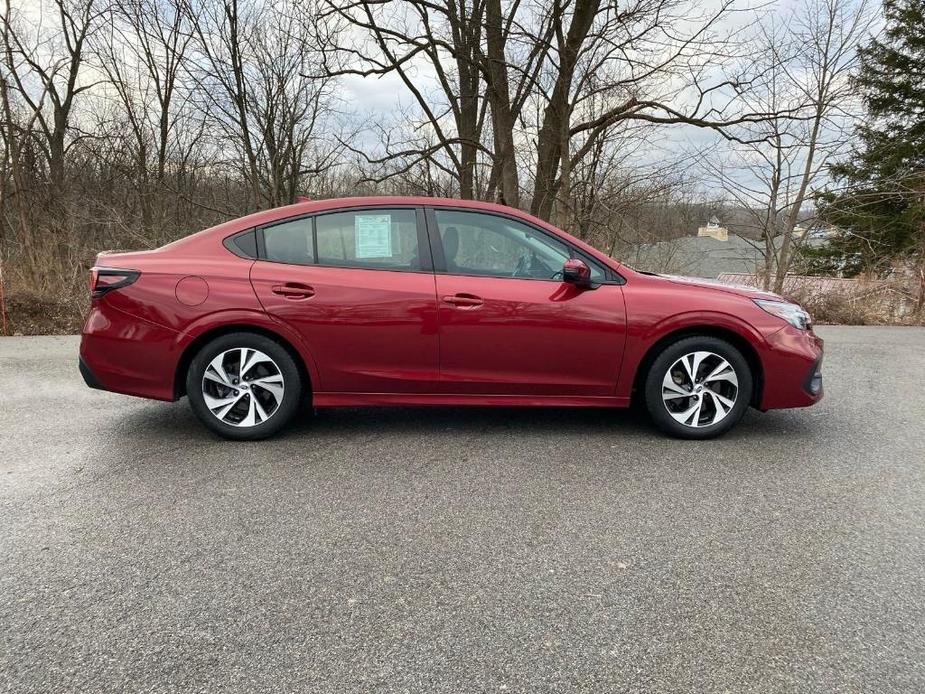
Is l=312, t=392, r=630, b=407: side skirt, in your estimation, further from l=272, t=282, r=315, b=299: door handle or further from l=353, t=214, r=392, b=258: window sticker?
l=353, t=214, r=392, b=258: window sticker

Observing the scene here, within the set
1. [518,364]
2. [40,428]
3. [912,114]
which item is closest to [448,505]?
[518,364]

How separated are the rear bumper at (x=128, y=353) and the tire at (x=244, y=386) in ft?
0.55

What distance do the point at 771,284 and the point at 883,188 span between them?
464 centimetres

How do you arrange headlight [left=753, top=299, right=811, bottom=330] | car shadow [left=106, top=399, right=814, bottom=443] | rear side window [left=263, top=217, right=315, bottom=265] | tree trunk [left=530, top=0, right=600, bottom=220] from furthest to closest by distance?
1. tree trunk [left=530, top=0, right=600, bottom=220]
2. car shadow [left=106, top=399, right=814, bottom=443]
3. headlight [left=753, top=299, right=811, bottom=330]
4. rear side window [left=263, top=217, right=315, bottom=265]

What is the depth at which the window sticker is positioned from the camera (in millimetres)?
4035

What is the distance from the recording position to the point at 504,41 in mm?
10898

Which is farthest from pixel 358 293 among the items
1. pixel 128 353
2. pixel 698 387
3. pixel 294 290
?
pixel 698 387

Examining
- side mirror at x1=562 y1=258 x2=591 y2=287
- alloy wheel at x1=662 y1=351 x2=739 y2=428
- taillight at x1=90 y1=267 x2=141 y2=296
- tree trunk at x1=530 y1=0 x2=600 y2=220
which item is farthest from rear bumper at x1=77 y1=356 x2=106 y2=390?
tree trunk at x1=530 y1=0 x2=600 y2=220

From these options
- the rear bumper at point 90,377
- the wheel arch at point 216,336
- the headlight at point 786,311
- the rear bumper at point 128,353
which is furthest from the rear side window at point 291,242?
the headlight at point 786,311

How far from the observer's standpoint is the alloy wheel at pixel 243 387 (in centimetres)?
391

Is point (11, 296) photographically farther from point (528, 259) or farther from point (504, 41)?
point (504, 41)

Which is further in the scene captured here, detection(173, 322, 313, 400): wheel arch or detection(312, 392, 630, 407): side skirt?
detection(312, 392, 630, 407): side skirt

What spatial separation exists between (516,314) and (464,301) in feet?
1.14

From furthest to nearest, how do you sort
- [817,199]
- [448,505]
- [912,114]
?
[912,114] → [817,199] → [448,505]
